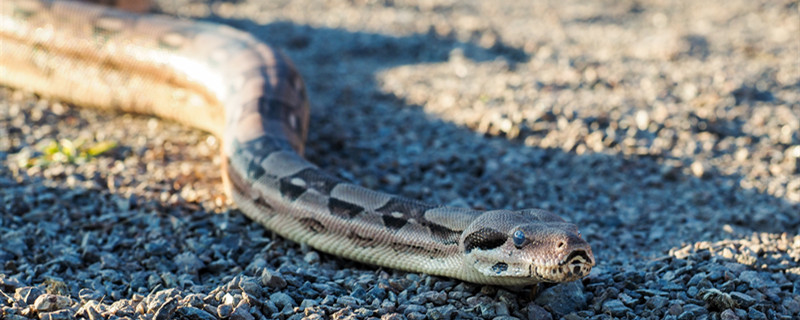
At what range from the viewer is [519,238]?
→ 4469 mm

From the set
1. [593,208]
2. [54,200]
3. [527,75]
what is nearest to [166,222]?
[54,200]

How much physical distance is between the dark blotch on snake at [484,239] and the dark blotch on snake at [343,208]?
1025 mm

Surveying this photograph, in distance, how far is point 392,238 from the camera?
5.23 m

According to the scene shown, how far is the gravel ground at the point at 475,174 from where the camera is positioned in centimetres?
461

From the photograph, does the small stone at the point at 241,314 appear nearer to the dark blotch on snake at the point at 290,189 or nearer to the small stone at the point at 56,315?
the small stone at the point at 56,315

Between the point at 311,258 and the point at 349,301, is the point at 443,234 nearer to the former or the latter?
the point at 349,301

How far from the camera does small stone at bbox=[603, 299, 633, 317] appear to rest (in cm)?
446

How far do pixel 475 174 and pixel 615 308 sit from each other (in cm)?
280

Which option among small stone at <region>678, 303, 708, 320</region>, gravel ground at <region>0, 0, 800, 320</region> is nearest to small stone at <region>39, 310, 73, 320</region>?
gravel ground at <region>0, 0, 800, 320</region>

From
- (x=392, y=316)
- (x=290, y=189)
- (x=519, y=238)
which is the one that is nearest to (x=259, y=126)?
(x=290, y=189)

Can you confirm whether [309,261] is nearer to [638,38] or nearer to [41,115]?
[41,115]

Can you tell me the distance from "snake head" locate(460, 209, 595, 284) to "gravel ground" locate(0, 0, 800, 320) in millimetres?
245

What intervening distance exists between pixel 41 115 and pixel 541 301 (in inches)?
262

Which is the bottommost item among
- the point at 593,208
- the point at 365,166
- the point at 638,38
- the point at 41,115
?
the point at 41,115
